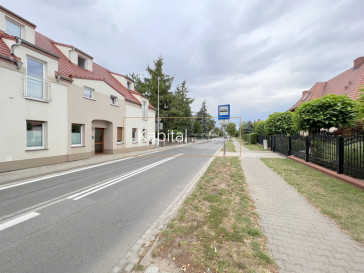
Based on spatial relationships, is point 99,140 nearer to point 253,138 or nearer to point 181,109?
point 181,109

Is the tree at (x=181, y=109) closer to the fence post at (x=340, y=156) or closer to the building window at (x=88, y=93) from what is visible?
the building window at (x=88, y=93)

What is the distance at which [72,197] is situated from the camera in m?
4.65

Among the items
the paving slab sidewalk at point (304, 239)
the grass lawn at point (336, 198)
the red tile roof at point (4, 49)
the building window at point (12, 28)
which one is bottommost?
the paving slab sidewalk at point (304, 239)

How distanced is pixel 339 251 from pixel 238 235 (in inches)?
54.8

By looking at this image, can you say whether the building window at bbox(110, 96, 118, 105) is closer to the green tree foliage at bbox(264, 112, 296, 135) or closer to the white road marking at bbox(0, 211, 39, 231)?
the white road marking at bbox(0, 211, 39, 231)

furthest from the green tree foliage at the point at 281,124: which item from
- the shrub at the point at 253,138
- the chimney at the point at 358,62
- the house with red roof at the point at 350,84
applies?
the chimney at the point at 358,62

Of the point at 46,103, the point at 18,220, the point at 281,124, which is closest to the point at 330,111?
the point at 281,124

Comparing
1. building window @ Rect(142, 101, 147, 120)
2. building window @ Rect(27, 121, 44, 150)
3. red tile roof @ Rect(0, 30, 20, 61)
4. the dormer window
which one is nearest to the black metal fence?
building window @ Rect(27, 121, 44, 150)

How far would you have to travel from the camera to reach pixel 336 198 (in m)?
4.38

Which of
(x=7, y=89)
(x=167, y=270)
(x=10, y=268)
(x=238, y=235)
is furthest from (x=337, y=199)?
(x=7, y=89)

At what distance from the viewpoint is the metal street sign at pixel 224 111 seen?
841cm

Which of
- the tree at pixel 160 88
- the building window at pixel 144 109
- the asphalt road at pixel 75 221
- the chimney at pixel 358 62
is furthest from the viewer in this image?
the tree at pixel 160 88

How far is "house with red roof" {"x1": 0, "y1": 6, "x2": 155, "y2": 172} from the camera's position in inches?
300

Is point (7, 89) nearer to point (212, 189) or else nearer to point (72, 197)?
point (72, 197)
